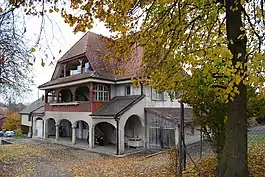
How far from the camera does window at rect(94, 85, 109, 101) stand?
21359 millimetres

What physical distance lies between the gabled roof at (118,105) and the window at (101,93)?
708 millimetres

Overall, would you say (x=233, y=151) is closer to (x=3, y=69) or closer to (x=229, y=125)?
(x=229, y=125)

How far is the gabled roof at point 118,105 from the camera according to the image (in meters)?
18.6

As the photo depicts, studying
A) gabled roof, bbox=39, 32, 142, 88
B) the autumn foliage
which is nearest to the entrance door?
gabled roof, bbox=39, 32, 142, 88

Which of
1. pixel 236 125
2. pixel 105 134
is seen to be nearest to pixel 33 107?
pixel 105 134

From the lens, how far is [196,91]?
6926 mm

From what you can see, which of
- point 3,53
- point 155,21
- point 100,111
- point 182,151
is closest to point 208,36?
point 155,21

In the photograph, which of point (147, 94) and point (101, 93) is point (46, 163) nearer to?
point (101, 93)

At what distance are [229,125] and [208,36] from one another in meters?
2.90

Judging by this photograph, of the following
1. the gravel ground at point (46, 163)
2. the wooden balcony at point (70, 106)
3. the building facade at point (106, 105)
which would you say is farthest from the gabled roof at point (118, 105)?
the gravel ground at point (46, 163)

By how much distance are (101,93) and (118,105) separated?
8.52 ft

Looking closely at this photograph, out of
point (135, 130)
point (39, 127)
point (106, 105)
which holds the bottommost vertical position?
Answer: point (39, 127)

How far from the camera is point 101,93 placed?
21.8m

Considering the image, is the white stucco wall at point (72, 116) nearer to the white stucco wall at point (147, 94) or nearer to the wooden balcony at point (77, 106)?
the wooden balcony at point (77, 106)
